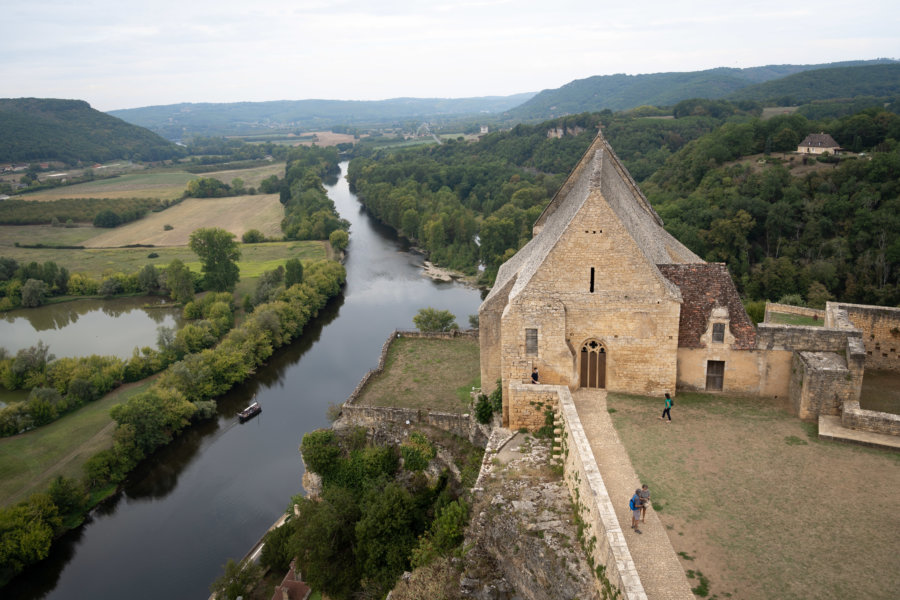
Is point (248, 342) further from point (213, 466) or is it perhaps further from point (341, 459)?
point (341, 459)

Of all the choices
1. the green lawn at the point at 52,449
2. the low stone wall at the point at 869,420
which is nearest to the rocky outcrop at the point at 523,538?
the low stone wall at the point at 869,420

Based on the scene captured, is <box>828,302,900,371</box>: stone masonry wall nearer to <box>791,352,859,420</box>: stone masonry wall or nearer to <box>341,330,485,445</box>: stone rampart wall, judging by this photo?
<box>791,352,859,420</box>: stone masonry wall

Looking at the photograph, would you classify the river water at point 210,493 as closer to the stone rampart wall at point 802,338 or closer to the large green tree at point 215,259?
the large green tree at point 215,259

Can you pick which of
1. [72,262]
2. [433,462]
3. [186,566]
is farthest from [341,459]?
[72,262]

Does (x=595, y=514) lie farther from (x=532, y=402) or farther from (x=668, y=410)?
(x=668, y=410)

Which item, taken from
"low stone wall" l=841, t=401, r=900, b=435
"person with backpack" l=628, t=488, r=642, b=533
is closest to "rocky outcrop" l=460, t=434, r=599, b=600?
"person with backpack" l=628, t=488, r=642, b=533

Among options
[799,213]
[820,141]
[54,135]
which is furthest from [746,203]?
[54,135]
